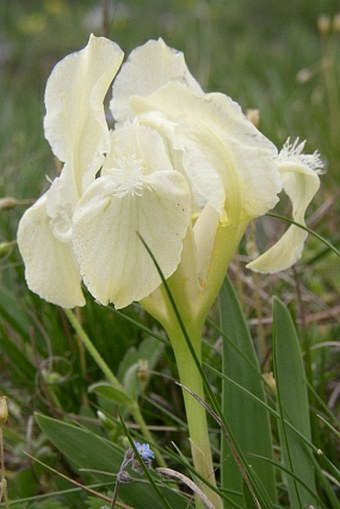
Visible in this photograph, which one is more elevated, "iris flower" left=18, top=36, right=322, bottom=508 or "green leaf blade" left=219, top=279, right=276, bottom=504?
"iris flower" left=18, top=36, right=322, bottom=508

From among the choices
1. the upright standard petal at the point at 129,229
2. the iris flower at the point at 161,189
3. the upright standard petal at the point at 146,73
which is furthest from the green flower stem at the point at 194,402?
the upright standard petal at the point at 146,73

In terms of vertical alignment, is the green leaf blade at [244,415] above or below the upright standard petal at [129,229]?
below

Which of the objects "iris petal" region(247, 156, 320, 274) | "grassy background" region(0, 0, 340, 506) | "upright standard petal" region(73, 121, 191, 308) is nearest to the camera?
"upright standard petal" region(73, 121, 191, 308)

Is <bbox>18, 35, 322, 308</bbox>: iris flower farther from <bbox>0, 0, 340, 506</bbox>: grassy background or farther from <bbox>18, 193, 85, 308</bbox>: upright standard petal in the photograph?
<bbox>0, 0, 340, 506</bbox>: grassy background

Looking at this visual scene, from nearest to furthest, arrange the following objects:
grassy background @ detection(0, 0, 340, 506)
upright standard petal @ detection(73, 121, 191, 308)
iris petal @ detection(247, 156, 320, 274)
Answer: upright standard petal @ detection(73, 121, 191, 308)
iris petal @ detection(247, 156, 320, 274)
grassy background @ detection(0, 0, 340, 506)

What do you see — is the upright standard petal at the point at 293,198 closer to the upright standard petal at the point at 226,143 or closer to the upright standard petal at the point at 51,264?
the upright standard petal at the point at 226,143

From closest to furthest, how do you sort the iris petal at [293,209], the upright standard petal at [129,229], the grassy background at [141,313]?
1. the upright standard petal at [129,229]
2. the iris petal at [293,209]
3. the grassy background at [141,313]

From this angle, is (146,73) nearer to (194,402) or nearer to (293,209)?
(293,209)

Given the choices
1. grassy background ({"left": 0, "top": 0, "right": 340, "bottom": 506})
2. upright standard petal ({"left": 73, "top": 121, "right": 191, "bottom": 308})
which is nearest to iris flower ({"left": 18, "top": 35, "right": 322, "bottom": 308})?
upright standard petal ({"left": 73, "top": 121, "right": 191, "bottom": 308})
